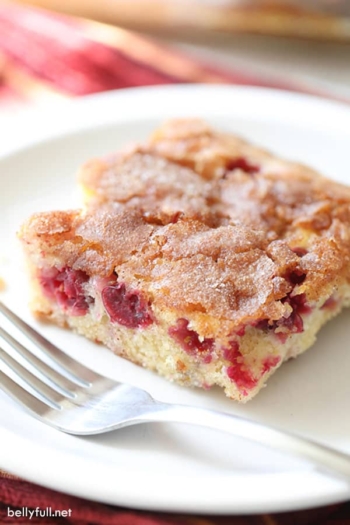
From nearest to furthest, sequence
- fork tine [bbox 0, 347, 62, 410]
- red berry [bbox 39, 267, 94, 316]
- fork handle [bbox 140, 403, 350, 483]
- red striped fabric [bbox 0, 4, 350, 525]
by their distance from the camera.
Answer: fork handle [bbox 140, 403, 350, 483], fork tine [bbox 0, 347, 62, 410], red berry [bbox 39, 267, 94, 316], red striped fabric [bbox 0, 4, 350, 525]

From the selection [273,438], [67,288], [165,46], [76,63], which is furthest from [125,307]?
[165,46]

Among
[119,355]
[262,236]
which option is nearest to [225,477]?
[119,355]

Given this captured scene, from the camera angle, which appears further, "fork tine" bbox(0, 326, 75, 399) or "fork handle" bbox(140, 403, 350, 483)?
"fork tine" bbox(0, 326, 75, 399)

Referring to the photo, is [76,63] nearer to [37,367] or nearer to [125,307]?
[125,307]

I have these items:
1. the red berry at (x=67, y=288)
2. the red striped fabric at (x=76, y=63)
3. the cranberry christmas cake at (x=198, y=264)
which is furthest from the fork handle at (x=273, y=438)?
the red striped fabric at (x=76, y=63)

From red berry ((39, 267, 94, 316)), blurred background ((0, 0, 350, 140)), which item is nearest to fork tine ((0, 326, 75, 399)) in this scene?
red berry ((39, 267, 94, 316))

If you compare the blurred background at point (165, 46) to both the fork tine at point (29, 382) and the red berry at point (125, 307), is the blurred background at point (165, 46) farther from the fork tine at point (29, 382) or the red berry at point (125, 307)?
the fork tine at point (29, 382)

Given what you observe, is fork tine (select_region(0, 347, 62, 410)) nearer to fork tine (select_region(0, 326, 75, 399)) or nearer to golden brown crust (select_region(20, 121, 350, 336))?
fork tine (select_region(0, 326, 75, 399))
